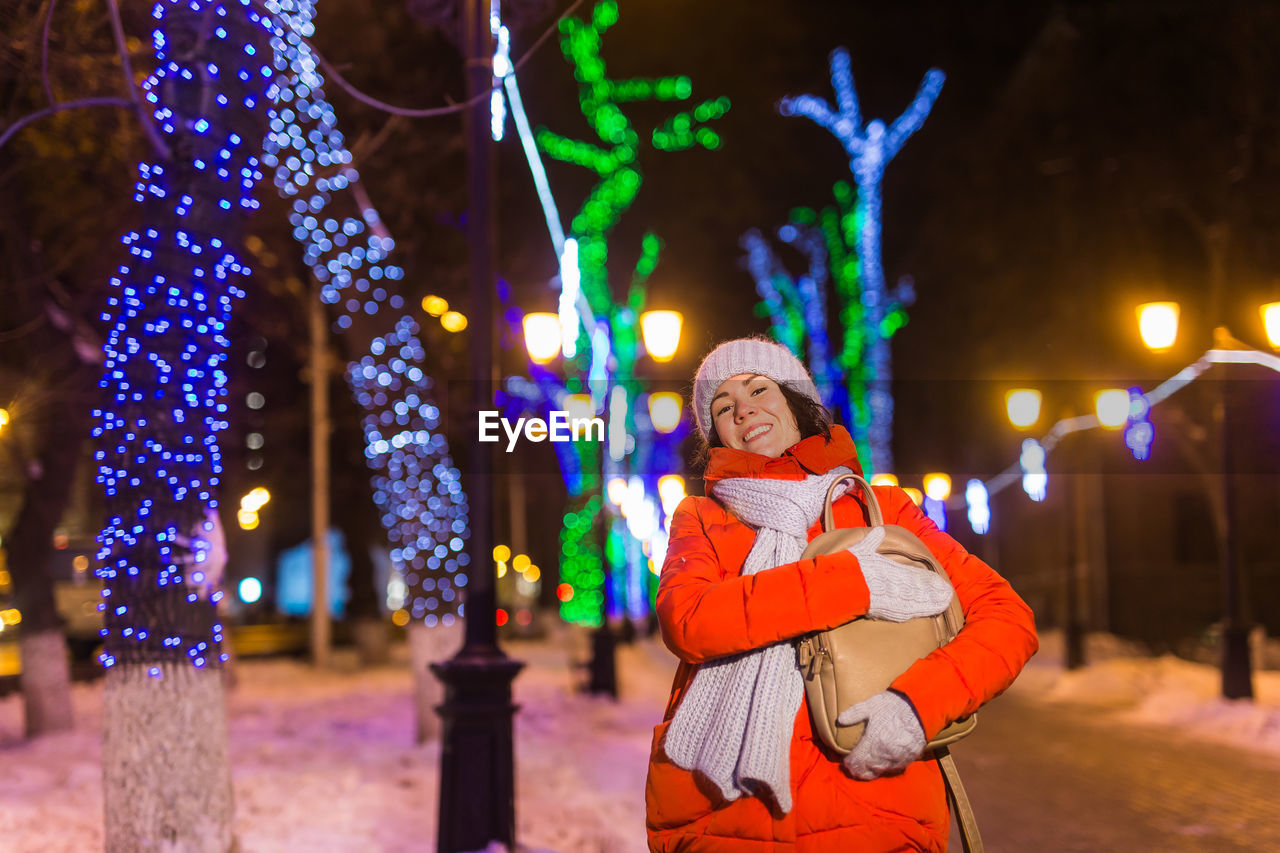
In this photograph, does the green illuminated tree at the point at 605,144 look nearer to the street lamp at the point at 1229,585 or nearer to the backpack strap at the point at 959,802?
the street lamp at the point at 1229,585

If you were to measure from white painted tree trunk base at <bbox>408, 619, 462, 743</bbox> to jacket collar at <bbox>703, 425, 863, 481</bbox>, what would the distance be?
8669 mm

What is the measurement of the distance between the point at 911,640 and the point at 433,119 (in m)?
14.1

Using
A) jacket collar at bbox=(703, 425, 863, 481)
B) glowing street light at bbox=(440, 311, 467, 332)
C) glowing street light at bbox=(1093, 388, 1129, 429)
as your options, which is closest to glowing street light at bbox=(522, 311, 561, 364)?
glowing street light at bbox=(440, 311, 467, 332)

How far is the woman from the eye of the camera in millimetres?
2365

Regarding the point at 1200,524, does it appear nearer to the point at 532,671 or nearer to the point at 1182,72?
the point at 1182,72

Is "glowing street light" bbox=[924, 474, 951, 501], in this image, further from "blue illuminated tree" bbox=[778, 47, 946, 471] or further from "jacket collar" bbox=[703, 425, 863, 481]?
"jacket collar" bbox=[703, 425, 863, 481]

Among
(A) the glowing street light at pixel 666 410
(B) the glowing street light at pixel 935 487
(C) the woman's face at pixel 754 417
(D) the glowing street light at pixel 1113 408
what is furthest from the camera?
(B) the glowing street light at pixel 935 487

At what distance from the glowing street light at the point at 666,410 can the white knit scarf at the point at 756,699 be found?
19.2 m

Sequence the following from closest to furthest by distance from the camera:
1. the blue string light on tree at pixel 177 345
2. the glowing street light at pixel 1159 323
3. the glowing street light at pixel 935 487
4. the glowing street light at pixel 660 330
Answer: the blue string light on tree at pixel 177 345, the glowing street light at pixel 1159 323, the glowing street light at pixel 660 330, the glowing street light at pixel 935 487

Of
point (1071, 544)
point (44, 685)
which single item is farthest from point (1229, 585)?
point (44, 685)

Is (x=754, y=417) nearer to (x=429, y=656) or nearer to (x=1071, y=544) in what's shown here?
(x=429, y=656)

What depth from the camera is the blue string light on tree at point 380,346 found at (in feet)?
36.6

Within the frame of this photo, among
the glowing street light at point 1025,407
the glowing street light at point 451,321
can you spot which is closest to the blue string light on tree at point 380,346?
the glowing street light at point 451,321

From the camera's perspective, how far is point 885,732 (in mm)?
2322
